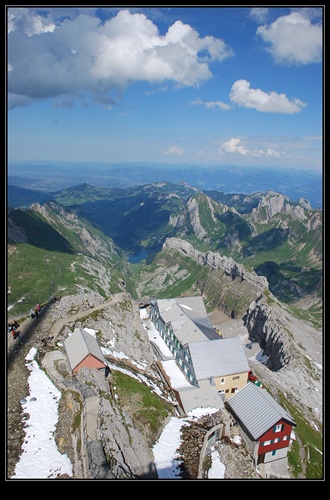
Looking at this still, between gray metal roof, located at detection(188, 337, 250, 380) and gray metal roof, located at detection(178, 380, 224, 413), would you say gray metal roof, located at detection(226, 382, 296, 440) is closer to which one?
gray metal roof, located at detection(178, 380, 224, 413)

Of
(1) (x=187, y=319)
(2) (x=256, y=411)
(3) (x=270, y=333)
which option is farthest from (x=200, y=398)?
(3) (x=270, y=333)

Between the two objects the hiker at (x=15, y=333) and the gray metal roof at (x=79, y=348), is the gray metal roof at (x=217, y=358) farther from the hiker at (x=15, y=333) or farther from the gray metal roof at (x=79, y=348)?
the hiker at (x=15, y=333)

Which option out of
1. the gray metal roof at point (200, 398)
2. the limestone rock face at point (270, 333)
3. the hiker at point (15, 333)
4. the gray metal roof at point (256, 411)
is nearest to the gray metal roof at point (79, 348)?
the hiker at point (15, 333)

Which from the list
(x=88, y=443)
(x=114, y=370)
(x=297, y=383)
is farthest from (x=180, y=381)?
(x=297, y=383)

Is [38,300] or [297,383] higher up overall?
[38,300]

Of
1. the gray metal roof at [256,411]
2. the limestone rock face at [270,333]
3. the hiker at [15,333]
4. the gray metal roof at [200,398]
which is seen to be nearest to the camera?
the gray metal roof at [256,411]

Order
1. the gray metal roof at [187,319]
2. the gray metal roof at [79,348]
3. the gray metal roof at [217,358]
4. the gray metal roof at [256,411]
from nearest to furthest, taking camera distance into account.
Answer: the gray metal roof at [79,348], the gray metal roof at [256,411], the gray metal roof at [217,358], the gray metal roof at [187,319]

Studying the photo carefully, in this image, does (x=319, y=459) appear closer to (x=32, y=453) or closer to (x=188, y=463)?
(x=188, y=463)
